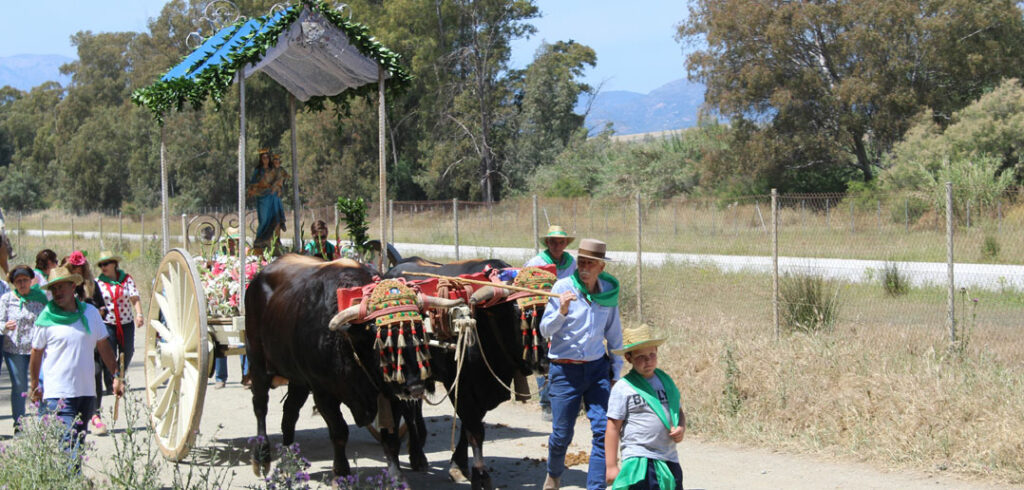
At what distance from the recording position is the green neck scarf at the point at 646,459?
509 centimetres

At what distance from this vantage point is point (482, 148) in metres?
42.3

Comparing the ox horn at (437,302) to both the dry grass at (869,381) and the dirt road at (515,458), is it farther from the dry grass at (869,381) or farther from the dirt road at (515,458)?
the dry grass at (869,381)

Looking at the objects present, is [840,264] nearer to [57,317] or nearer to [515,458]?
[515,458]

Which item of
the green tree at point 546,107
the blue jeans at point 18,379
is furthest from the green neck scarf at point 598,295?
the green tree at point 546,107

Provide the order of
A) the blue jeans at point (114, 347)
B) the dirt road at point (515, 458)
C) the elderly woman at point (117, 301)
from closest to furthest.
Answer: the dirt road at point (515, 458) → the blue jeans at point (114, 347) → the elderly woman at point (117, 301)

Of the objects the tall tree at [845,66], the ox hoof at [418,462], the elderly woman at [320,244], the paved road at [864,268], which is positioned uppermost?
the tall tree at [845,66]

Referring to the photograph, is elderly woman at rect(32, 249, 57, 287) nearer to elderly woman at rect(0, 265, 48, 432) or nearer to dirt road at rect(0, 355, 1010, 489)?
elderly woman at rect(0, 265, 48, 432)

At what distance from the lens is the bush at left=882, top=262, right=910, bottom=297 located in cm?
1249

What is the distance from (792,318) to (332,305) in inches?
234

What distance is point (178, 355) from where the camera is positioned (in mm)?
8156

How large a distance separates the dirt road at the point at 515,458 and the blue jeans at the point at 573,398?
1109mm

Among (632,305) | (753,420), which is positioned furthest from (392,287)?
(632,305)

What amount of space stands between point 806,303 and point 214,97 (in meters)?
6.70

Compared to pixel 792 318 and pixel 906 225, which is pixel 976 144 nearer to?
pixel 906 225
